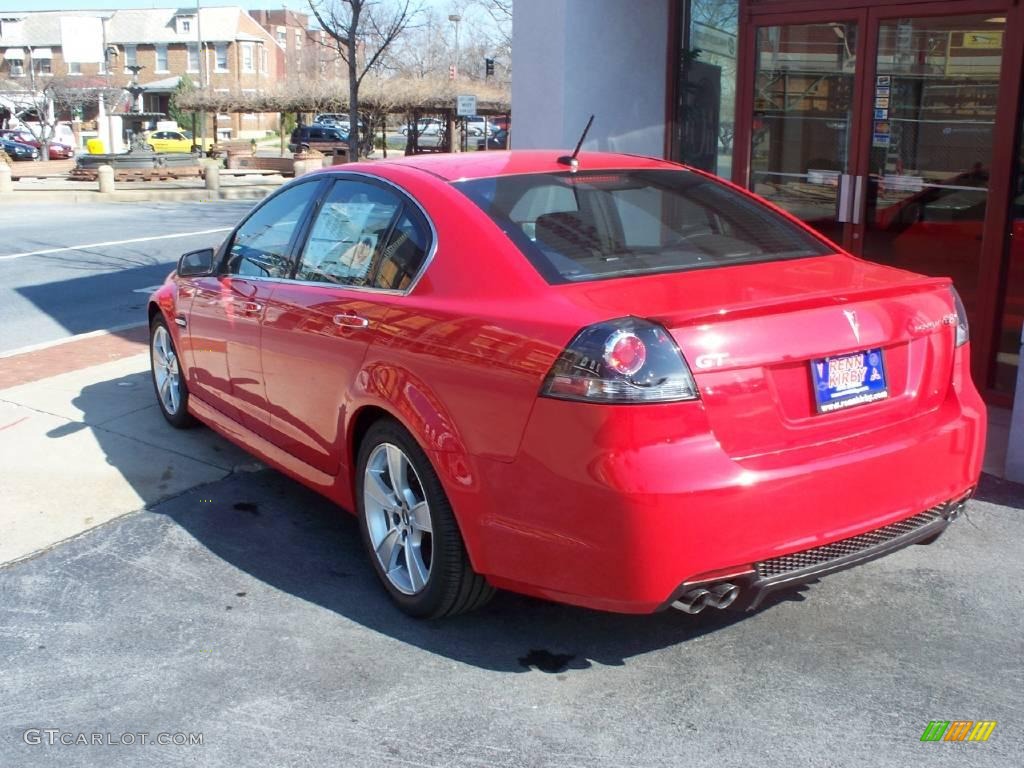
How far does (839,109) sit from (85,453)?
17.3 ft

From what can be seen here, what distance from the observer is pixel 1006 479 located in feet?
17.8

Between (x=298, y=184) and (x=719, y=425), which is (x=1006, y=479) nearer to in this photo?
(x=719, y=425)

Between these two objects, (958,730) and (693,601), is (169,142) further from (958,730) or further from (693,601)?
(958,730)

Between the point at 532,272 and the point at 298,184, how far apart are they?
194 cm

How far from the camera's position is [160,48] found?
7938cm

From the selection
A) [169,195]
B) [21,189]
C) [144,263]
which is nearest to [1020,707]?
[144,263]

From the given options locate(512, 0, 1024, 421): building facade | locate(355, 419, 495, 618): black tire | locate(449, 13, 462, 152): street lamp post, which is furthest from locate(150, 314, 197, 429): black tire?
locate(449, 13, 462, 152): street lamp post

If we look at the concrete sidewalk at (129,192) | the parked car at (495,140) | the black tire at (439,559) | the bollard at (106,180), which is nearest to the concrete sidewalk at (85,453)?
the black tire at (439,559)

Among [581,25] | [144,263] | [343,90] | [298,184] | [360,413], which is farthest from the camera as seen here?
[343,90]

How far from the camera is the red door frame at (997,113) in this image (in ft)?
21.1

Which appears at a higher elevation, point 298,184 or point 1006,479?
point 298,184

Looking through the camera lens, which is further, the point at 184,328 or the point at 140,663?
the point at 184,328

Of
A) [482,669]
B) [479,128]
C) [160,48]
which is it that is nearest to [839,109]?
[482,669]

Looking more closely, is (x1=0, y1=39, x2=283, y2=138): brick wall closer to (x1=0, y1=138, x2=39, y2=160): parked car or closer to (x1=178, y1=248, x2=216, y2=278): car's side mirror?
(x1=0, y1=138, x2=39, y2=160): parked car
